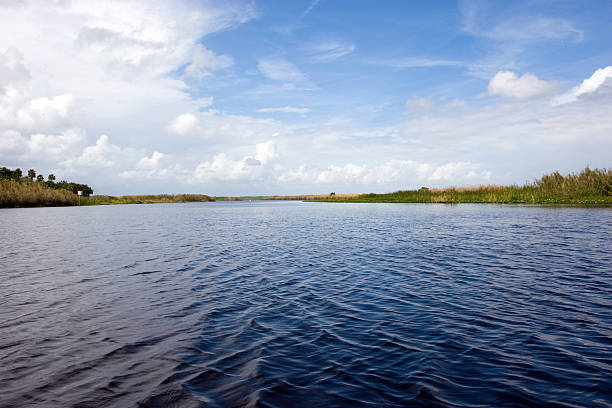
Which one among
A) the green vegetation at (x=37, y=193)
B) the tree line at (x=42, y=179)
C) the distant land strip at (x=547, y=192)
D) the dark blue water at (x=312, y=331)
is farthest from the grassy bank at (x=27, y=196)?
the distant land strip at (x=547, y=192)

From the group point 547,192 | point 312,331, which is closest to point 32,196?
point 312,331

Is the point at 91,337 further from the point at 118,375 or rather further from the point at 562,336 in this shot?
the point at 562,336

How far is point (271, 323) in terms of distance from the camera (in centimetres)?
899

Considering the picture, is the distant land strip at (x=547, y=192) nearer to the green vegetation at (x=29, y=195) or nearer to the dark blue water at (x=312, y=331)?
the dark blue water at (x=312, y=331)

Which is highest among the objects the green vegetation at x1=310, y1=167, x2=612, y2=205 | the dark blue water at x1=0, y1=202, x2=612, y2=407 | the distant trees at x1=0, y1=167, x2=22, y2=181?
the distant trees at x1=0, y1=167, x2=22, y2=181

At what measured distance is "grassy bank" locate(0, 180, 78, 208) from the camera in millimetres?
83162

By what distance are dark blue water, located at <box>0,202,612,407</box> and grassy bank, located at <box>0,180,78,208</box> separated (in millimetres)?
87466

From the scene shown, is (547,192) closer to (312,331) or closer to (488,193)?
(488,193)

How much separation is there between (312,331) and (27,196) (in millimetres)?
105829

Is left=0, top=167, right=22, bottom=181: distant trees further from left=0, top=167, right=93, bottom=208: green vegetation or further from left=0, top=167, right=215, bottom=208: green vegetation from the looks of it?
left=0, top=167, right=93, bottom=208: green vegetation

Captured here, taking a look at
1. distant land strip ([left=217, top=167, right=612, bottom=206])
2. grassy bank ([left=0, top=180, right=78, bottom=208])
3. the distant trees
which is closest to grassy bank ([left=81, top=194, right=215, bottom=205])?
the distant trees

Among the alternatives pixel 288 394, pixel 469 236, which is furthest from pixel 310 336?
pixel 469 236

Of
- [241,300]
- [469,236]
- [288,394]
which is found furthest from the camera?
[469,236]

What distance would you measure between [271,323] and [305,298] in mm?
2212
